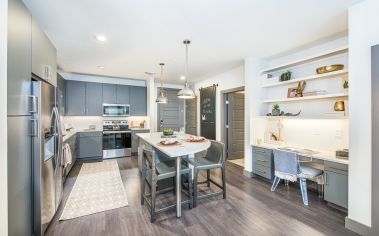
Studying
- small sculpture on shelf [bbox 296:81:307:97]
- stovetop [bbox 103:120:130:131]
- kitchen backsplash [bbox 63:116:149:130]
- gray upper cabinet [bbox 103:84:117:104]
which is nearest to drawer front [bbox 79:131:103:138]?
stovetop [bbox 103:120:130:131]

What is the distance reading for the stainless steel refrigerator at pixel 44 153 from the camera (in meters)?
1.80

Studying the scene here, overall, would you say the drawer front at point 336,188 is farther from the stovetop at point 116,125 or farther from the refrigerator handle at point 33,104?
the stovetop at point 116,125

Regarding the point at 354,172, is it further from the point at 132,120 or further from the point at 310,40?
the point at 132,120

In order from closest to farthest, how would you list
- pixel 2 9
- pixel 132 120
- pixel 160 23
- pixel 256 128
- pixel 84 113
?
pixel 2 9 → pixel 160 23 → pixel 256 128 → pixel 84 113 → pixel 132 120

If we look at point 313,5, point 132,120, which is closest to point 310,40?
point 313,5

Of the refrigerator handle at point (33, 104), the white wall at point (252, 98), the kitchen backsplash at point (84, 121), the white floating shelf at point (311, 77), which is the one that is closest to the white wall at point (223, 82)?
the white wall at point (252, 98)

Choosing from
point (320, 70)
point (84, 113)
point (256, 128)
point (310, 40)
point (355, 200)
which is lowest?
point (355, 200)

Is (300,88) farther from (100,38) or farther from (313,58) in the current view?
(100,38)

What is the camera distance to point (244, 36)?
9.11 ft

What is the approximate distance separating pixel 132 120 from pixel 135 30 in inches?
156

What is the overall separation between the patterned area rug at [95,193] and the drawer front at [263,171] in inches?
100

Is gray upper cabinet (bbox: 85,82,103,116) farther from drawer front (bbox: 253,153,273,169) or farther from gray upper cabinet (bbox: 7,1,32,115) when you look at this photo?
drawer front (bbox: 253,153,273,169)

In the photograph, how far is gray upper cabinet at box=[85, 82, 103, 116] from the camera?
5.20 metres

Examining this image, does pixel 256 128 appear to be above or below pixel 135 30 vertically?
below
